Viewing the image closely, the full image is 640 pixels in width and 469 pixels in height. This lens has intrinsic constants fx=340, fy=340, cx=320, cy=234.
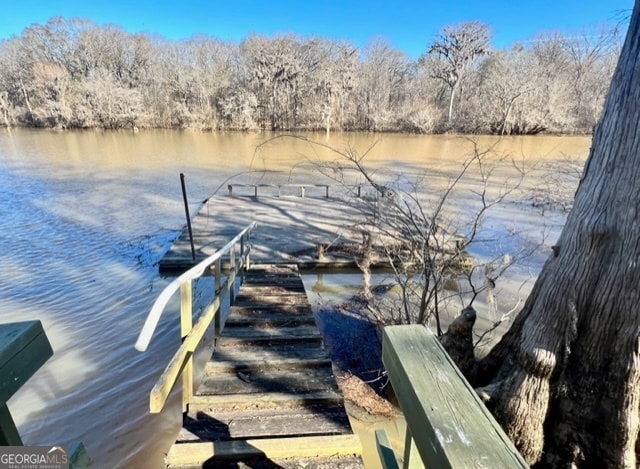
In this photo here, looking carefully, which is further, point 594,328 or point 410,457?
point 594,328

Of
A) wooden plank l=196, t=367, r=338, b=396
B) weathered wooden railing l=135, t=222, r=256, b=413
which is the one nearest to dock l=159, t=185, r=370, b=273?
wooden plank l=196, t=367, r=338, b=396

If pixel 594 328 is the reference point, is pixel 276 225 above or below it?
below

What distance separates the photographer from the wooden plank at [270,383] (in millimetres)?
2518

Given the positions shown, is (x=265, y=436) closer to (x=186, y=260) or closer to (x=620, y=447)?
(x=620, y=447)

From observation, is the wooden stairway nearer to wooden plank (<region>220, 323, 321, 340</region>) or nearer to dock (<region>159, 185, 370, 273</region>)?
wooden plank (<region>220, 323, 321, 340</region>)

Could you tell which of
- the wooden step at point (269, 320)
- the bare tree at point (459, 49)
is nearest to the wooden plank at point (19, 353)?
the wooden step at point (269, 320)

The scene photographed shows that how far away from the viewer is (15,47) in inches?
1321

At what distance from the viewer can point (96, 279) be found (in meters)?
6.34

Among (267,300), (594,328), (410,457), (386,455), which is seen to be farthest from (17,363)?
(267,300)

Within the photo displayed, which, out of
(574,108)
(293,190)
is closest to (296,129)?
(293,190)

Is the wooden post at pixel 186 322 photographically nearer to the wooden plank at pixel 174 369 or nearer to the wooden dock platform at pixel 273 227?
the wooden plank at pixel 174 369

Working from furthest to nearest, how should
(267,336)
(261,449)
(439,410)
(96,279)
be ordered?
(96,279) < (267,336) < (261,449) < (439,410)

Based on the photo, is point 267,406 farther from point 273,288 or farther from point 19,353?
point 273,288

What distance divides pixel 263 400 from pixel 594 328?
2.12 meters
